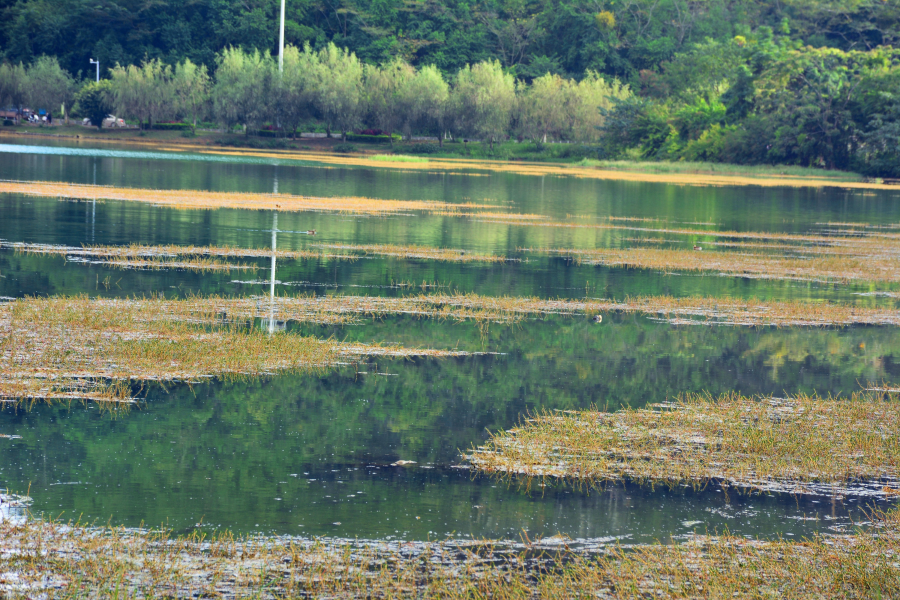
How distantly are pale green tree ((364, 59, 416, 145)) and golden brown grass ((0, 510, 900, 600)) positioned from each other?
3865 inches

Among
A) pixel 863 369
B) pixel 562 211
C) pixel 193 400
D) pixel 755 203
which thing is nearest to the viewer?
pixel 193 400

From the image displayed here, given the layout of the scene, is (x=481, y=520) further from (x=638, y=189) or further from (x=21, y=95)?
(x=21, y=95)

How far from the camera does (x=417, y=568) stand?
24.3 feet

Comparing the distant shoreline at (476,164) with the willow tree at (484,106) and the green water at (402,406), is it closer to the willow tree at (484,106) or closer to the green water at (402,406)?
the willow tree at (484,106)

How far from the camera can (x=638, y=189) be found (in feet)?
213

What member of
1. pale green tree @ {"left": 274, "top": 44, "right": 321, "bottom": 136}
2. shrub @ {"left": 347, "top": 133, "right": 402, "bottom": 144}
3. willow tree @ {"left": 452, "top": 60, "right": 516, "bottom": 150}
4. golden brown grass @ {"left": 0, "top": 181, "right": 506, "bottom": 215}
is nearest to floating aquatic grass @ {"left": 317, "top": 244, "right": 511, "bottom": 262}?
golden brown grass @ {"left": 0, "top": 181, "right": 506, "bottom": 215}

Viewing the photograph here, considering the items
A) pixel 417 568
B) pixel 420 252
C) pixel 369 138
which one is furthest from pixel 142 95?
pixel 417 568

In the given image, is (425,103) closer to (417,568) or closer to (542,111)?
(542,111)

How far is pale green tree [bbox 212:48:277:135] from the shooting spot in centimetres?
10219

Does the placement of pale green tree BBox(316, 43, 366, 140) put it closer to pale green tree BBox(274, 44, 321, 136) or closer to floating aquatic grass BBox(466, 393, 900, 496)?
pale green tree BBox(274, 44, 321, 136)

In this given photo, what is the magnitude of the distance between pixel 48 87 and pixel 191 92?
18.4 metres

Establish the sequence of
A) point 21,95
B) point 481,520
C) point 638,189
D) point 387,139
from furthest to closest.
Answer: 1. point 21,95
2. point 387,139
3. point 638,189
4. point 481,520

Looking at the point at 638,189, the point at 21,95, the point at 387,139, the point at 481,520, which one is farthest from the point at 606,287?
the point at 21,95

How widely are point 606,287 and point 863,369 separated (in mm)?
7726
